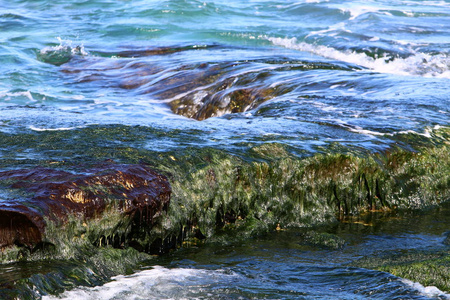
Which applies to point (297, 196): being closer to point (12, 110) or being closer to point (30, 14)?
point (12, 110)

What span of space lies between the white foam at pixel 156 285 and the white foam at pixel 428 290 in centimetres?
104

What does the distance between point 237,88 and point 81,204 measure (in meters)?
5.32

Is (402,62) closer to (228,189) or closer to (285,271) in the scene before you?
(228,189)

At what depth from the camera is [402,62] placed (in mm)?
12430

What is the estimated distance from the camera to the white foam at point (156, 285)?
3188 mm

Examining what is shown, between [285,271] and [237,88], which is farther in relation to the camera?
[237,88]

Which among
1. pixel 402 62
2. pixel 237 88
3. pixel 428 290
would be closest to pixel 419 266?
pixel 428 290

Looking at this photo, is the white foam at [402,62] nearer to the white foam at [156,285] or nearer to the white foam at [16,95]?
the white foam at [16,95]

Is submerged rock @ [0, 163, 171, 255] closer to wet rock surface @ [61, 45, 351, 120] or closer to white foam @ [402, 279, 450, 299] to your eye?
white foam @ [402, 279, 450, 299]

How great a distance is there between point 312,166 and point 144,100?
500 cm

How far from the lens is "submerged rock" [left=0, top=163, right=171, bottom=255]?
3328 mm

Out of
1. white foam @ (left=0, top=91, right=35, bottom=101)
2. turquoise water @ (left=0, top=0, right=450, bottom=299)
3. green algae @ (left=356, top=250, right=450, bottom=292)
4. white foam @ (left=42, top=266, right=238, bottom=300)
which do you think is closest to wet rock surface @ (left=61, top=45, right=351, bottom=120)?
turquoise water @ (left=0, top=0, right=450, bottom=299)

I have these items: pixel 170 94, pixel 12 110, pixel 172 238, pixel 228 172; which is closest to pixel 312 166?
pixel 228 172

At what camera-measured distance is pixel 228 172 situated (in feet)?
14.8
